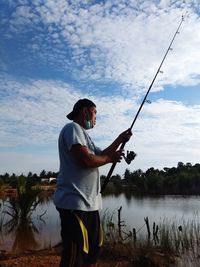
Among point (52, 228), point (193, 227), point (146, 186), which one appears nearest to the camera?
point (193, 227)

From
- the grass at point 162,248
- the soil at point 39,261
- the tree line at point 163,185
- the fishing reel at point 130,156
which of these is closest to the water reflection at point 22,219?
the grass at point 162,248

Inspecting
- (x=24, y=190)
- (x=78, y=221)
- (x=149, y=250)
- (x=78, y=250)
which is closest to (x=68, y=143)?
(x=78, y=221)

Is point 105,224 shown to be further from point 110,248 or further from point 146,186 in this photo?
point 146,186

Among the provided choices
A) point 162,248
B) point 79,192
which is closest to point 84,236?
point 79,192

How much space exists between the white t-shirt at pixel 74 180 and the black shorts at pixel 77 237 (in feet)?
0.18

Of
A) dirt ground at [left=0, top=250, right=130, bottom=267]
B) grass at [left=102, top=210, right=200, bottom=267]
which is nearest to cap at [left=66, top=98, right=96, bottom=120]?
grass at [left=102, top=210, right=200, bottom=267]

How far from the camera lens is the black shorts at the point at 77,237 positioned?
2.56 metres

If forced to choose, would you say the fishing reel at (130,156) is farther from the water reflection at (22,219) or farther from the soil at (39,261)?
the water reflection at (22,219)

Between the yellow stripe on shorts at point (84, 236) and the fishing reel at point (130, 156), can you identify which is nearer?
the yellow stripe on shorts at point (84, 236)

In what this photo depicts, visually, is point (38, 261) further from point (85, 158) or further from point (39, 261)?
point (85, 158)

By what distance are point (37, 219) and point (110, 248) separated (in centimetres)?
641

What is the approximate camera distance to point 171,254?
19.4 feet

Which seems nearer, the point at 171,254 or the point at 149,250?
the point at 149,250

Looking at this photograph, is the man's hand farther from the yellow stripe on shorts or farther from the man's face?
the yellow stripe on shorts
